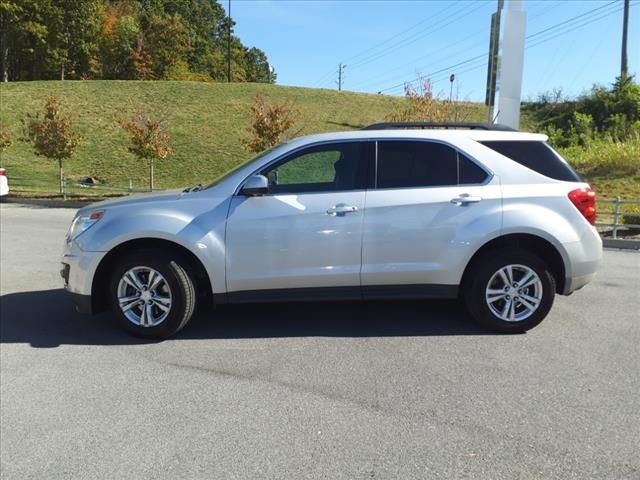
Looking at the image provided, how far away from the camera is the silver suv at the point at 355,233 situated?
4.67 meters

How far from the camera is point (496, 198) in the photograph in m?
4.77

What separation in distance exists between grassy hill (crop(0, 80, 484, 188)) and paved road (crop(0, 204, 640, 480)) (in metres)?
21.6

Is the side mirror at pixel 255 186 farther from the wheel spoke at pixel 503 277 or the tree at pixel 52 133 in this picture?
the tree at pixel 52 133

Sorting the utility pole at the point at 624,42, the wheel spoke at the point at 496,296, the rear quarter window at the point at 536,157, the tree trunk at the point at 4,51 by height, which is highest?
the tree trunk at the point at 4,51

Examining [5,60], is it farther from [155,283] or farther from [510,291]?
[510,291]

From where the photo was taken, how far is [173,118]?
121 ft

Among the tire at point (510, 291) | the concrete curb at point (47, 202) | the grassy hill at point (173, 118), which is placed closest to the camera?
the tire at point (510, 291)

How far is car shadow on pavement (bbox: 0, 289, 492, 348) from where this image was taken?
4.95m

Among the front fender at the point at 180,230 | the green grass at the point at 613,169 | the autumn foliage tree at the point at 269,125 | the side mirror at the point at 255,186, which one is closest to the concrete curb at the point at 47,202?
the autumn foliage tree at the point at 269,125

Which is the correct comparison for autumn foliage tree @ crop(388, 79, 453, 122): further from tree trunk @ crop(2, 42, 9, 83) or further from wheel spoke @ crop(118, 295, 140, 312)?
tree trunk @ crop(2, 42, 9, 83)

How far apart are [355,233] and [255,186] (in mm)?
947

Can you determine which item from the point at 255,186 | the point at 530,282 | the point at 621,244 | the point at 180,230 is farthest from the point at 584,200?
the point at 621,244

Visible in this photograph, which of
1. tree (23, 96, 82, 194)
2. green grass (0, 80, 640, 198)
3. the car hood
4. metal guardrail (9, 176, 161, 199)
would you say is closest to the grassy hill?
green grass (0, 80, 640, 198)

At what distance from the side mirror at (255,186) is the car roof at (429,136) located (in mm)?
560
